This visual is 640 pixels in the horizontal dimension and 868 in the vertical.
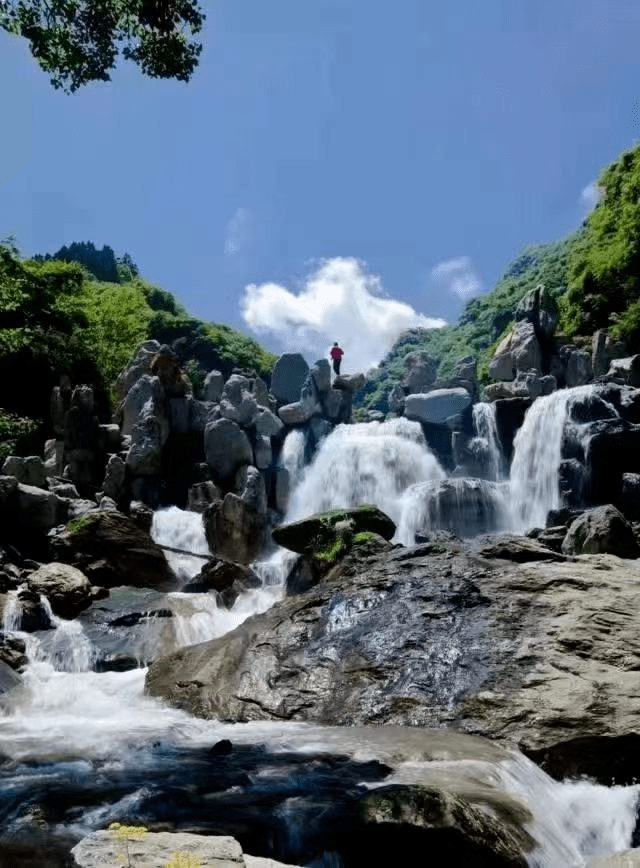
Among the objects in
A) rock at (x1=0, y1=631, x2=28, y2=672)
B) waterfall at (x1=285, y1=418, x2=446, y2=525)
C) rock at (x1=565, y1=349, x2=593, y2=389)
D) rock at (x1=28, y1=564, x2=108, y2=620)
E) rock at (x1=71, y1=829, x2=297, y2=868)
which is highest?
rock at (x1=565, y1=349, x2=593, y2=389)

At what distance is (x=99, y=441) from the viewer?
26594 mm

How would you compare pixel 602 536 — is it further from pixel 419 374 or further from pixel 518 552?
pixel 419 374

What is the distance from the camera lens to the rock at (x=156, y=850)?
11.0 feet

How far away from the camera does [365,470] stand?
28859mm

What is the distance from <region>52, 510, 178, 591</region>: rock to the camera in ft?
60.2

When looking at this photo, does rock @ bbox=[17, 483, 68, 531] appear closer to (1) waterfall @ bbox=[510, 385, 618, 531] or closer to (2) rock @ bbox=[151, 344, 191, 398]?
(2) rock @ bbox=[151, 344, 191, 398]

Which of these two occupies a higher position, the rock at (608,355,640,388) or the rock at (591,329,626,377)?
the rock at (591,329,626,377)

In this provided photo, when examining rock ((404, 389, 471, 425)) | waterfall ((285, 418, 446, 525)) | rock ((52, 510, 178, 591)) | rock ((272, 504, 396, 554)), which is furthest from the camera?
rock ((404, 389, 471, 425))

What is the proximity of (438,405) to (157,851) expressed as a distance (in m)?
29.2

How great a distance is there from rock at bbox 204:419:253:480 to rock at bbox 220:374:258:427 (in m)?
1.19

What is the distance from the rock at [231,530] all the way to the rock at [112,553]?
333cm

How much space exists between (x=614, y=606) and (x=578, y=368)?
2538 centimetres

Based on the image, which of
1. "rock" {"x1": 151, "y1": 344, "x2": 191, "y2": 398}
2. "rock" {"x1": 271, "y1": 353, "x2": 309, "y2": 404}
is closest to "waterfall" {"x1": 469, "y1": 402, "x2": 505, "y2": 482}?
"rock" {"x1": 271, "y1": 353, "x2": 309, "y2": 404}

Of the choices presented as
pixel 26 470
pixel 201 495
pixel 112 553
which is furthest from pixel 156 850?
pixel 201 495
